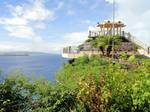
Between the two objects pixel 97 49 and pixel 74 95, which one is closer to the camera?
pixel 74 95

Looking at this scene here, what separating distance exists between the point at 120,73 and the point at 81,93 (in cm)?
196

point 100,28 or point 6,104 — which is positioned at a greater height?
point 100,28

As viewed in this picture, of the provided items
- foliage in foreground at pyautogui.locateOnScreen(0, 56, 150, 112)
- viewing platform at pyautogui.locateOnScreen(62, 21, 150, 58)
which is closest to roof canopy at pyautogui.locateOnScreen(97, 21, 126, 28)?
viewing platform at pyautogui.locateOnScreen(62, 21, 150, 58)

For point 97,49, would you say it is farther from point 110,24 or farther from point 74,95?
point 74,95

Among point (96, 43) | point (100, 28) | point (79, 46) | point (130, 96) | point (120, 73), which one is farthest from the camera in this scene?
point (100, 28)

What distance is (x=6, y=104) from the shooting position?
1263 centimetres

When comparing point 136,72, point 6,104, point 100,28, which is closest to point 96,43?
point 100,28

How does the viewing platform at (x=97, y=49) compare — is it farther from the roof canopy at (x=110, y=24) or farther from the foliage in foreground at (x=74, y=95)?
the foliage in foreground at (x=74, y=95)

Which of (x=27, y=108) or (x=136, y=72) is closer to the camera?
(x=27, y=108)

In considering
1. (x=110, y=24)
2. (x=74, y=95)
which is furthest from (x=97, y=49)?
(x=74, y=95)

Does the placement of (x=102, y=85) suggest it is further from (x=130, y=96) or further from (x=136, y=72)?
(x=136, y=72)

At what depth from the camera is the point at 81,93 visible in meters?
13.2

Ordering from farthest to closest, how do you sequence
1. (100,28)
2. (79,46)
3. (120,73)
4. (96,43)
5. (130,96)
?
(100,28)
(79,46)
(96,43)
(120,73)
(130,96)

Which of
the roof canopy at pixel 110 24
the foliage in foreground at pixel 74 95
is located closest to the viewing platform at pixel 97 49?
the roof canopy at pixel 110 24
